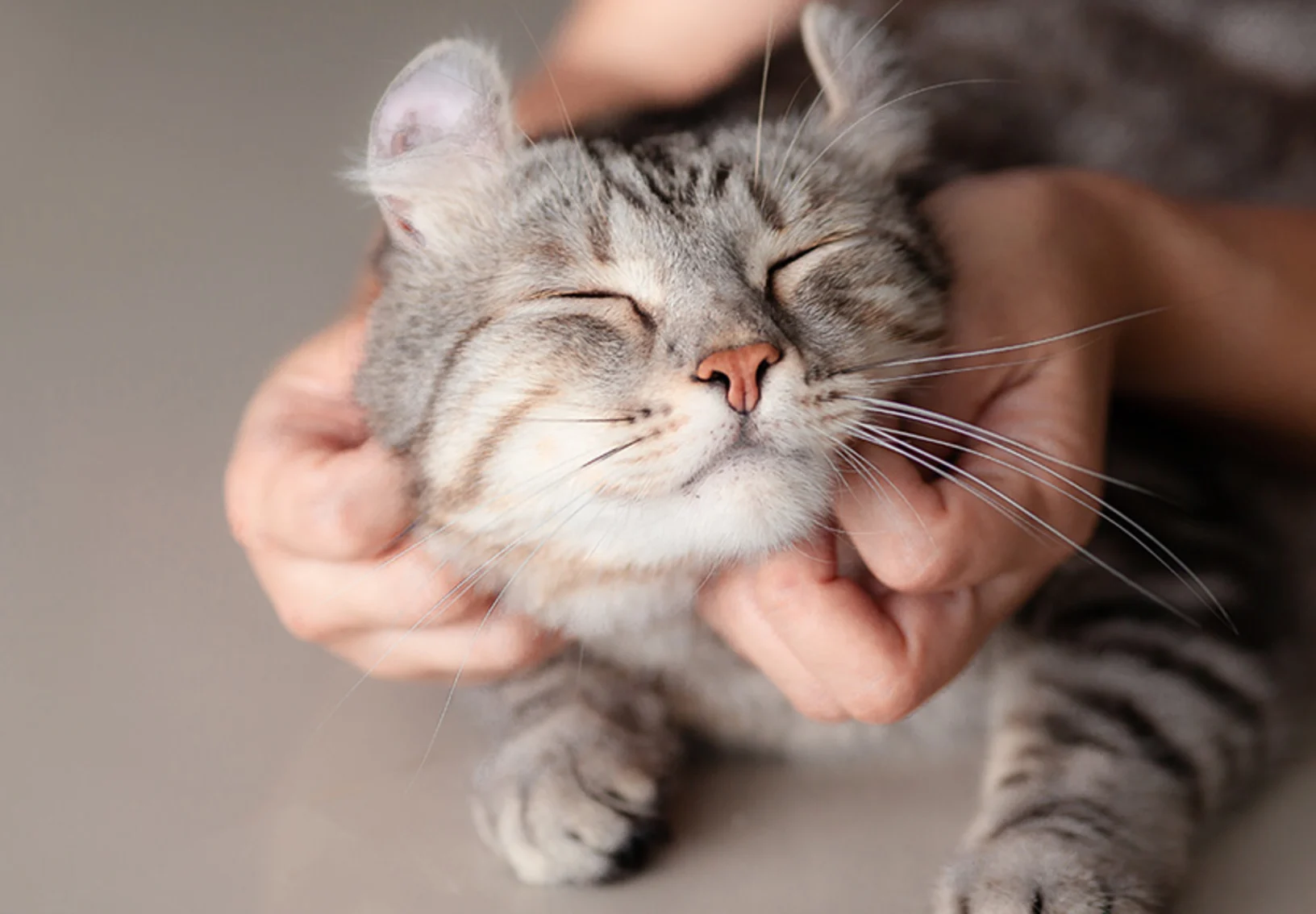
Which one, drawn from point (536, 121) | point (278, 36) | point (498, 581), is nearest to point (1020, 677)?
point (498, 581)

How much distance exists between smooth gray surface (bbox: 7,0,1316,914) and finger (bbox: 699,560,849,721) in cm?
7

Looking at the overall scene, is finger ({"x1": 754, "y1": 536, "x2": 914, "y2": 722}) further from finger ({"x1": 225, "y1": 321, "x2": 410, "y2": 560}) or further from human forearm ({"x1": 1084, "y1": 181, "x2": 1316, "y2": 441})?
human forearm ({"x1": 1084, "y1": 181, "x2": 1316, "y2": 441})

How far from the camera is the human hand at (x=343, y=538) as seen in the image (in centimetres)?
70

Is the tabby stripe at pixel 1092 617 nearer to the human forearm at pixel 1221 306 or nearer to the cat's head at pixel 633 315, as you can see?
the human forearm at pixel 1221 306

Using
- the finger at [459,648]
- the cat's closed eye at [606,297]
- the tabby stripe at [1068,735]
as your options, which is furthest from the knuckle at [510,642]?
the tabby stripe at [1068,735]

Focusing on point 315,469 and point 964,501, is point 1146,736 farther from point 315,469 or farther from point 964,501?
point 315,469

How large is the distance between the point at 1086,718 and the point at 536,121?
540mm

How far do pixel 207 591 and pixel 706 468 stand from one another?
415mm

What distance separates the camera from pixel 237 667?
80 cm

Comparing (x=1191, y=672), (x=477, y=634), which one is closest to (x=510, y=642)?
(x=477, y=634)

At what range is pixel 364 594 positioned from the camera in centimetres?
74

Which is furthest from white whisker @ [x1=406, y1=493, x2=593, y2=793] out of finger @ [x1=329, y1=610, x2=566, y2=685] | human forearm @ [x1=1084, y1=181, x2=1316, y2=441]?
human forearm @ [x1=1084, y1=181, x2=1316, y2=441]

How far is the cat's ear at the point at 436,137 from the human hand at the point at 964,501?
0.27 metres

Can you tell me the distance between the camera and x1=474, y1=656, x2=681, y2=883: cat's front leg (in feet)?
2.37
